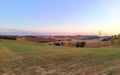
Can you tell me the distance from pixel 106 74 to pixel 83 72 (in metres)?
1.73

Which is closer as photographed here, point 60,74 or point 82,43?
point 60,74

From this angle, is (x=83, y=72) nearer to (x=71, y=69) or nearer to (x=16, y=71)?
(x=71, y=69)

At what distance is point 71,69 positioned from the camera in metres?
16.8

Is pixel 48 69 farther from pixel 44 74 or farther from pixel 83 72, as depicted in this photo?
pixel 83 72

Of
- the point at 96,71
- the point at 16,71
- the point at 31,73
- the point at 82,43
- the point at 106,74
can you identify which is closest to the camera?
Result: the point at 106,74

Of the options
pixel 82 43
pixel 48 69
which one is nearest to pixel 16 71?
pixel 48 69

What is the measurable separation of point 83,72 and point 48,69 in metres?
3.01

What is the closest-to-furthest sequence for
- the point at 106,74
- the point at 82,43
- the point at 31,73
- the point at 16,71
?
the point at 106,74 < the point at 31,73 < the point at 16,71 < the point at 82,43

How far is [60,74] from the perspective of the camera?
15.5 m

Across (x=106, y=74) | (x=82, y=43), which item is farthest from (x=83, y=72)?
(x=82, y=43)

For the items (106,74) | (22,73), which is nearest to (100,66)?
(106,74)

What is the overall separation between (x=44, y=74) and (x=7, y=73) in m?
2.81

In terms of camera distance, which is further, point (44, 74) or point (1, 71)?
point (1, 71)

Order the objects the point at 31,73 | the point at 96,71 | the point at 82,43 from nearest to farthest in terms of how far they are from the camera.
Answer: the point at 96,71, the point at 31,73, the point at 82,43
